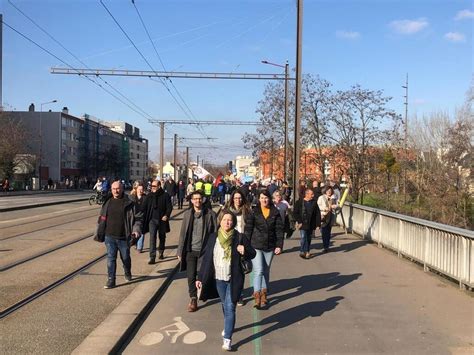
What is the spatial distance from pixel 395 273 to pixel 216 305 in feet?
13.0

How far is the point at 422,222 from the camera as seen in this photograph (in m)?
9.84

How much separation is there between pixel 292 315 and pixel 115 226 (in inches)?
119

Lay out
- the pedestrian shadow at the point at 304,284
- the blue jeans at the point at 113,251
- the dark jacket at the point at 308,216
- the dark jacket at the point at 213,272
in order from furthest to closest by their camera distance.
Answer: the dark jacket at the point at 308,216, the blue jeans at the point at 113,251, the pedestrian shadow at the point at 304,284, the dark jacket at the point at 213,272

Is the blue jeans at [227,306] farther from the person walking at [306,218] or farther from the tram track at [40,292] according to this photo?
the person walking at [306,218]

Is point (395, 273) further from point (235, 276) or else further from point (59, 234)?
point (59, 234)

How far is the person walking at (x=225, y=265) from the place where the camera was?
18.1 ft

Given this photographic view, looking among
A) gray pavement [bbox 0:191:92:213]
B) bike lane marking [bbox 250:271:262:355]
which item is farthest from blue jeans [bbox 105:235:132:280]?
gray pavement [bbox 0:191:92:213]

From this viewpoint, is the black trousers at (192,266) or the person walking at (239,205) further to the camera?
the person walking at (239,205)

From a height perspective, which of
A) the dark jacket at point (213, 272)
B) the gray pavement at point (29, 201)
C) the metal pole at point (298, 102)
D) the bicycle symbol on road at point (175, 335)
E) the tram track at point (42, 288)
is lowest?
the gray pavement at point (29, 201)

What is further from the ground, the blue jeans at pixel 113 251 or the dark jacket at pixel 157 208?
the dark jacket at pixel 157 208

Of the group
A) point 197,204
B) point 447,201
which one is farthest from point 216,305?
point 447,201

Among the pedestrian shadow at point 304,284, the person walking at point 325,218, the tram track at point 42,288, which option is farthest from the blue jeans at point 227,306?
the person walking at point 325,218

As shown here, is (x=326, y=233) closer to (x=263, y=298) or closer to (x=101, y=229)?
(x=263, y=298)

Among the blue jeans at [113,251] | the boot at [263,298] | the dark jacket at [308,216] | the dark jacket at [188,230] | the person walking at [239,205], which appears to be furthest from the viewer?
the dark jacket at [308,216]
